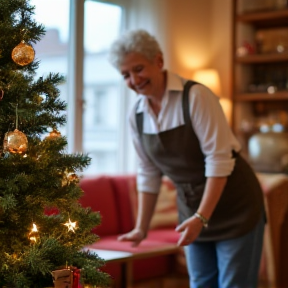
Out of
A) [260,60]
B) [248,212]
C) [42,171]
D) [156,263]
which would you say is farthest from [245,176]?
[260,60]

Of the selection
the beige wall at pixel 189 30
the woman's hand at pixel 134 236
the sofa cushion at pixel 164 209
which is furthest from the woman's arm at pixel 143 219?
the beige wall at pixel 189 30

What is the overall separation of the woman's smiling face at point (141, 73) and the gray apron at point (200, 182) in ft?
0.39

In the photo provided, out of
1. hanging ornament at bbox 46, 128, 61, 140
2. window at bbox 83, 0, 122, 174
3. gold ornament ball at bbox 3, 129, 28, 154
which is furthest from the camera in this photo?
window at bbox 83, 0, 122, 174

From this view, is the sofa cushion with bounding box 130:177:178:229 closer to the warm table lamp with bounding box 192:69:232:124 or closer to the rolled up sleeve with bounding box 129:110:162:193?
the warm table lamp with bounding box 192:69:232:124

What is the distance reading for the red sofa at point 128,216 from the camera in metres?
3.46

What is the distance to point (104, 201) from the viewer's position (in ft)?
11.7

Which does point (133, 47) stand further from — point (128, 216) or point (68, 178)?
point (128, 216)

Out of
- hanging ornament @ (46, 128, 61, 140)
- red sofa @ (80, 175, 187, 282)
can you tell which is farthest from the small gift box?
red sofa @ (80, 175, 187, 282)

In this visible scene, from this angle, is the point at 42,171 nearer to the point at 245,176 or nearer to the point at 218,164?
the point at 218,164

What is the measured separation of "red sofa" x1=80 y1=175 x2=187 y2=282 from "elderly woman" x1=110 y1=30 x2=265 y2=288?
4.04ft

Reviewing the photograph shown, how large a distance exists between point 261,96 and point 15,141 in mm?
3660

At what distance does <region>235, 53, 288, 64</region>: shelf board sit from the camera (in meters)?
4.74

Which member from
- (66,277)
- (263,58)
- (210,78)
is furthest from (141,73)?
(263,58)

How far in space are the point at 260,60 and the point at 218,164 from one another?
Answer: 304cm
